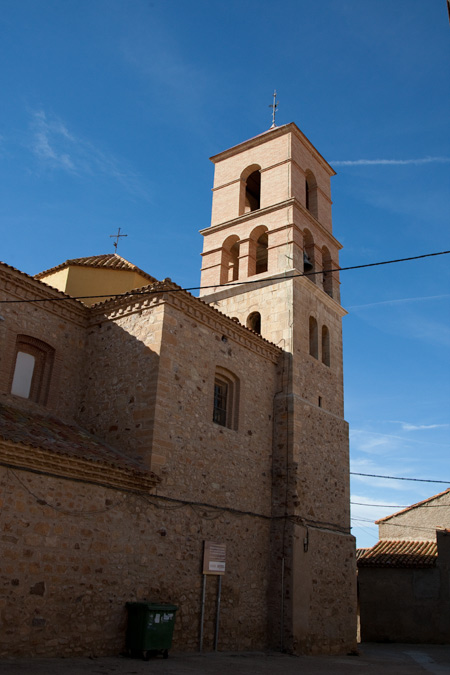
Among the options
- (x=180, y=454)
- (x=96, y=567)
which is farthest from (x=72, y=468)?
(x=180, y=454)

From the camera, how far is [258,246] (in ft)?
68.0

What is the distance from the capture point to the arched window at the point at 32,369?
12469mm

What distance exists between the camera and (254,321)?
701 inches

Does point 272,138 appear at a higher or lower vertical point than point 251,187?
higher

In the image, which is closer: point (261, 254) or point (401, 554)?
point (261, 254)

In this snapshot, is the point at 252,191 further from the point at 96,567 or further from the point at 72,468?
the point at 96,567

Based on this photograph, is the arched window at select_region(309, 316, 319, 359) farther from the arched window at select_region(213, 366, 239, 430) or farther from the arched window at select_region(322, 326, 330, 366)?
the arched window at select_region(213, 366, 239, 430)

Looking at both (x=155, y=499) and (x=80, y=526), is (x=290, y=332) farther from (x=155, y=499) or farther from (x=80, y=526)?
(x=80, y=526)

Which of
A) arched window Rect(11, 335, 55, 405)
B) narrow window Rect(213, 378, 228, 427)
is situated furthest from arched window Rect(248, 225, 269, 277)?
arched window Rect(11, 335, 55, 405)

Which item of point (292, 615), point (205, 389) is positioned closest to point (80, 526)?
point (205, 389)

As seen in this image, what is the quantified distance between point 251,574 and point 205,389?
4.44 metres

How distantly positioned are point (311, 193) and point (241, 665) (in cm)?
1532

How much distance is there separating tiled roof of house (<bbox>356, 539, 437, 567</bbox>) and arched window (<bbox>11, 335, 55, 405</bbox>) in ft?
48.0

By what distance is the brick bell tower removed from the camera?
14195mm
